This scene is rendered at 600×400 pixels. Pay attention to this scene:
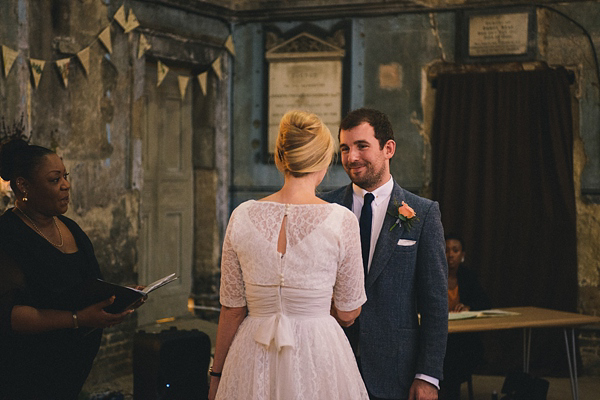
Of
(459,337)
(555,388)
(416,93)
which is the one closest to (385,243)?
(459,337)

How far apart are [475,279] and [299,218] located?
363 cm

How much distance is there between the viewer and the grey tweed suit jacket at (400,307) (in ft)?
9.84

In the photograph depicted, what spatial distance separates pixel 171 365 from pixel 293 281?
8.42 feet

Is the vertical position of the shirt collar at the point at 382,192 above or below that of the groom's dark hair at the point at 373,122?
below

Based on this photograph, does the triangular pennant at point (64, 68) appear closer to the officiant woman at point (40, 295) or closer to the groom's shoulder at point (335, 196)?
the officiant woman at point (40, 295)

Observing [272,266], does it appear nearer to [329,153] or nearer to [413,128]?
[329,153]

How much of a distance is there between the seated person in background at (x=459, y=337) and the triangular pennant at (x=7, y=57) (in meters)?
3.48

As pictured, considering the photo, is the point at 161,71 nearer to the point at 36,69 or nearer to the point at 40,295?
the point at 36,69

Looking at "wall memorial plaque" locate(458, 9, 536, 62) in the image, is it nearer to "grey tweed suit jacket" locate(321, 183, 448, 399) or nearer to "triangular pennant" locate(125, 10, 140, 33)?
"triangular pennant" locate(125, 10, 140, 33)

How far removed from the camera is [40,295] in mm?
3209

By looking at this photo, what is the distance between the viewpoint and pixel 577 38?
7.02m

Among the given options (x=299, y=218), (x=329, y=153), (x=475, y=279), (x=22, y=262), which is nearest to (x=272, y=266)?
(x=299, y=218)

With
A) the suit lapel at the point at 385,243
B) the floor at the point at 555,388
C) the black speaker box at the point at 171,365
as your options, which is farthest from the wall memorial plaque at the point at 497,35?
the suit lapel at the point at 385,243

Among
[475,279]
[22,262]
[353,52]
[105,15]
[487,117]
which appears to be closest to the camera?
[22,262]
